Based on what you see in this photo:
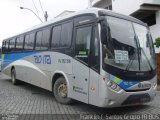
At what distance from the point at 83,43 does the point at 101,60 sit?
3.77 feet

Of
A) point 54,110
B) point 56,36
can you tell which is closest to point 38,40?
point 56,36

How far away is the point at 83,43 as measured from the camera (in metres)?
7.96

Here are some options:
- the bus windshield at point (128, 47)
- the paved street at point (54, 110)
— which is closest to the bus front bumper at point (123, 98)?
the paved street at point (54, 110)

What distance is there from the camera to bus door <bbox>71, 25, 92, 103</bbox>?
761 cm

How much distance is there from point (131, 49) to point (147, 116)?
192 centimetres

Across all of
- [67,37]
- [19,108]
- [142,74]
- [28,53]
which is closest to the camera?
[142,74]


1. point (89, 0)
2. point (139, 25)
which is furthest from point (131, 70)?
point (89, 0)

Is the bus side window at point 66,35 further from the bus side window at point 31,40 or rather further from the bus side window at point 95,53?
the bus side window at point 31,40

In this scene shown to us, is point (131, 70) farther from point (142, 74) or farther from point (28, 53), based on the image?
point (28, 53)

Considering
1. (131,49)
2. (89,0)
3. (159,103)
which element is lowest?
(159,103)

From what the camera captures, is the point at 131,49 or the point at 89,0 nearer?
the point at 131,49

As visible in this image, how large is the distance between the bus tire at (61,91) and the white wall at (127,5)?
44.7 ft

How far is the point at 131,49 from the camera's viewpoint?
7.57 m

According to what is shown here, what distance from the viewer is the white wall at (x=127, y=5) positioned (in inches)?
840
